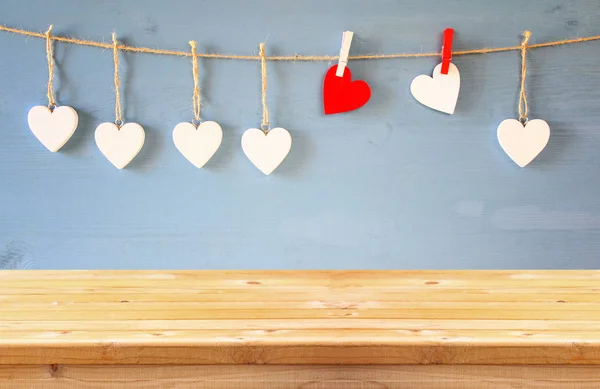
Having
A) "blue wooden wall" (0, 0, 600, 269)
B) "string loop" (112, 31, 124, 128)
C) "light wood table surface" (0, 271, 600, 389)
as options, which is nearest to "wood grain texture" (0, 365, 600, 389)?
"light wood table surface" (0, 271, 600, 389)

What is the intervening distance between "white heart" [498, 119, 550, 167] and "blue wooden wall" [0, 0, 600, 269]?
0.03 m

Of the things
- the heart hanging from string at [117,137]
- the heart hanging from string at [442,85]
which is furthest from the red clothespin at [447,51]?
the heart hanging from string at [117,137]

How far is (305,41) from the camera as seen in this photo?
1.29 metres

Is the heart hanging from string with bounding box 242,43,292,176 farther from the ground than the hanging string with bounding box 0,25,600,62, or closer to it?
closer to it

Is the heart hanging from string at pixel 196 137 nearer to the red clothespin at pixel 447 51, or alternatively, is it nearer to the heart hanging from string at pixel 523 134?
the red clothespin at pixel 447 51

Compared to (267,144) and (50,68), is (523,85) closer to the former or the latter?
(267,144)

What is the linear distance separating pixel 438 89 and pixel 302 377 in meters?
0.74

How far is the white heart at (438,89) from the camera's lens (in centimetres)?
127

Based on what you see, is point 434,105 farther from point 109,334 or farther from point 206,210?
point 109,334

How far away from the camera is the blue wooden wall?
129cm

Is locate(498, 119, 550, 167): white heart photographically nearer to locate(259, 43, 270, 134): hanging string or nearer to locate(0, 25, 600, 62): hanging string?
locate(0, 25, 600, 62): hanging string

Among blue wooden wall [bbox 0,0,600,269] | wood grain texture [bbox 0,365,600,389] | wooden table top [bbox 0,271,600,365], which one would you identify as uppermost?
blue wooden wall [bbox 0,0,600,269]

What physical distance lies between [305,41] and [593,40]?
642 mm

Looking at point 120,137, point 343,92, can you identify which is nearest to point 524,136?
point 343,92
